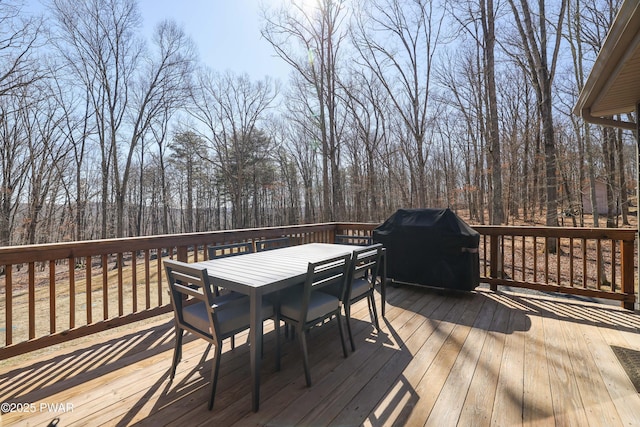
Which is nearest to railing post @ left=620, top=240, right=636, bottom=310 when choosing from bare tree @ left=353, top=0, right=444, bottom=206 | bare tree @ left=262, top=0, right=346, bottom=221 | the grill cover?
the grill cover

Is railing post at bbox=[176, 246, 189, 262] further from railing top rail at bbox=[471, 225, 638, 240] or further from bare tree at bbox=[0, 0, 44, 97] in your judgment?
bare tree at bbox=[0, 0, 44, 97]

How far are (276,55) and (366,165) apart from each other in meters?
8.51

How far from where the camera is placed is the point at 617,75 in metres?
2.23

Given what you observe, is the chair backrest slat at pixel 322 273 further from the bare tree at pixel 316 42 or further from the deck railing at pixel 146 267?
the bare tree at pixel 316 42

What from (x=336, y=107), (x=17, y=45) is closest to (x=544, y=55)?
(x=336, y=107)

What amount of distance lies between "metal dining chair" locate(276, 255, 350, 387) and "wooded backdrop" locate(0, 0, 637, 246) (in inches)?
236

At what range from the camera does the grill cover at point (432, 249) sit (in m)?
3.57

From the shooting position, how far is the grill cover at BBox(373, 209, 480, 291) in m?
3.57

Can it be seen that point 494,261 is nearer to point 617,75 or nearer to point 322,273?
point 617,75

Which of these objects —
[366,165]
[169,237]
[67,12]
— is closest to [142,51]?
[67,12]

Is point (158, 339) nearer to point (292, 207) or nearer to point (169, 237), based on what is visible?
point (169, 237)

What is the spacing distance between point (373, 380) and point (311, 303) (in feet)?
2.23

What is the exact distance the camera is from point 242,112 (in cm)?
1625

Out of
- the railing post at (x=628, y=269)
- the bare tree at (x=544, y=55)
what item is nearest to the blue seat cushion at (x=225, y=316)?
the railing post at (x=628, y=269)
